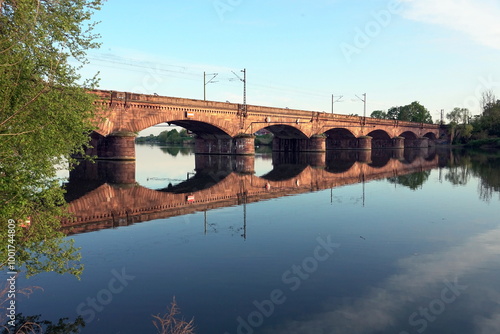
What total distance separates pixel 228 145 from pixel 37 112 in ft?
166

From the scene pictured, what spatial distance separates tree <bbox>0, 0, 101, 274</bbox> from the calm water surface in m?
1.24

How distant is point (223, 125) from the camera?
5331cm

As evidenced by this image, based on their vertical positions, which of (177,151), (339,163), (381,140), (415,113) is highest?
(415,113)

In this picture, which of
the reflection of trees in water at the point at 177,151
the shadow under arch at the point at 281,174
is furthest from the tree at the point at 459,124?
the shadow under arch at the point at 281,174

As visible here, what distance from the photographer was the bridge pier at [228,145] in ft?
189

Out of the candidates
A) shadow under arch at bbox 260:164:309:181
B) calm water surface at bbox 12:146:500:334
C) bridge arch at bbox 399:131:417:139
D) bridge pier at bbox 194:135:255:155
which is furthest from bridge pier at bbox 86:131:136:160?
bridge arch at bbox 399:131:417:139

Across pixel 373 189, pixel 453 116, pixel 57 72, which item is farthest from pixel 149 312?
pixel 453 116

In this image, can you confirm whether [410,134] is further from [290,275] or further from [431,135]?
[290,275]

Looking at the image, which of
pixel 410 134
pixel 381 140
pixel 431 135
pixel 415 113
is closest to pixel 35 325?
pixel 381 140

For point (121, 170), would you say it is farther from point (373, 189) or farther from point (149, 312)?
point (149, 312)

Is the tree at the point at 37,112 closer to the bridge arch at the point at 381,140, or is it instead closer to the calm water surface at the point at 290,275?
the calm water surface at the point at 290,275

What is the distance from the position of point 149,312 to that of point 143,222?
797 centimetres

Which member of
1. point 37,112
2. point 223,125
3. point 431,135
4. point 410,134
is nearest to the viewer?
point 37,112

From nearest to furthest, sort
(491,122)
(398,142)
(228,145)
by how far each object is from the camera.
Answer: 1. (228,145)
2. (398,142)
3. (491,122)
